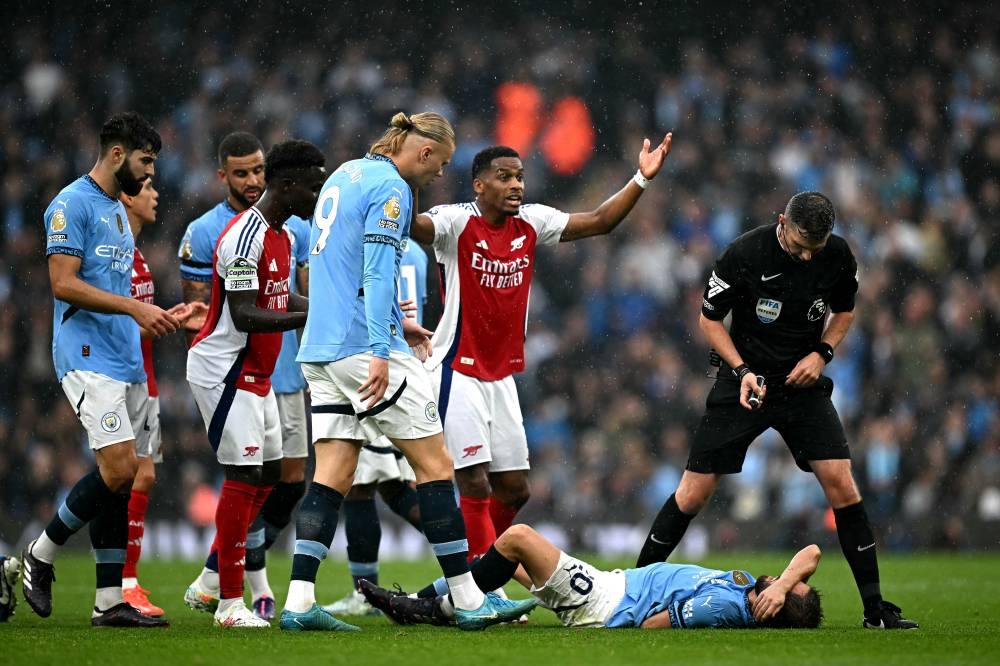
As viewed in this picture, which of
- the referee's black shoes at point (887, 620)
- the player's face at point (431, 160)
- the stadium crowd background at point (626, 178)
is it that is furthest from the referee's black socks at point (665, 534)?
the stadium crowd background at point (626, 178)

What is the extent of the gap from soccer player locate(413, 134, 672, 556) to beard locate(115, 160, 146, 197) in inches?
59.6

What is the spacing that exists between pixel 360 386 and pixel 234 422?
1.04 m

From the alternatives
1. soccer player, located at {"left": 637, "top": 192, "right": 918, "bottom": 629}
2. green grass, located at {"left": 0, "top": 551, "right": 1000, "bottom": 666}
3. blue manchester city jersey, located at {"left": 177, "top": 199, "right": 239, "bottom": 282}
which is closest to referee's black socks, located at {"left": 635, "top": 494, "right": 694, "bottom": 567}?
soccer player, located at {"left": 637, "top": 192, "right": 918, "bottom": 629}

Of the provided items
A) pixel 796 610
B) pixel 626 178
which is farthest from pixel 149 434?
pixel 626 178

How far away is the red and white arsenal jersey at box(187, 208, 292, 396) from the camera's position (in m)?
7.09

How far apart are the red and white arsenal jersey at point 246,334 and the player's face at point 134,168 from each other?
0.56 m

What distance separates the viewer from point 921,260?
1738cm

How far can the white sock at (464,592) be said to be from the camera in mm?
6453

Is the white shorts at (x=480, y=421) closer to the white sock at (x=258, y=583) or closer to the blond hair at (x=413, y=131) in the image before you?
the white sock at (x=258, y=583)

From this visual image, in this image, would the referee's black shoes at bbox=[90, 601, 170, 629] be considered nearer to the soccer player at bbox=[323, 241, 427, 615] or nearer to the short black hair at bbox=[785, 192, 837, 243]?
the soccer player at bbox=[323, 241, 427, 615]

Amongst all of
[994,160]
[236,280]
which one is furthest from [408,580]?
[994,160]

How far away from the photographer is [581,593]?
22.0 feet

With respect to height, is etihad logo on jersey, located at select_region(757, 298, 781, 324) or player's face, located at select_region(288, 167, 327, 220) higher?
player's face, located at select_region(288, 167, 327, 220)

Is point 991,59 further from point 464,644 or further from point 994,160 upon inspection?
point 464,644
